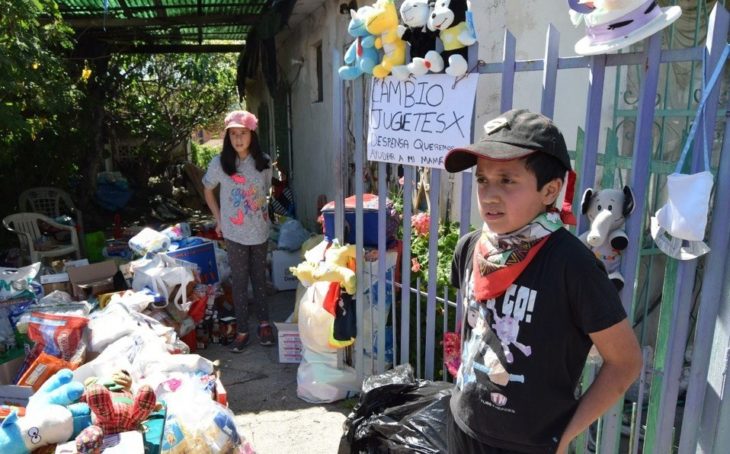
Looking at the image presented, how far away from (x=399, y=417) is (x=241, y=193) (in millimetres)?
2365

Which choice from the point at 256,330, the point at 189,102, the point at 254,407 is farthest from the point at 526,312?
the point at 189,102

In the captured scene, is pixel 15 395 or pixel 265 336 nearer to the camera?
pixel 15 395

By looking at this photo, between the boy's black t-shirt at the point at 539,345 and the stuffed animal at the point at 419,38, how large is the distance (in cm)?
135

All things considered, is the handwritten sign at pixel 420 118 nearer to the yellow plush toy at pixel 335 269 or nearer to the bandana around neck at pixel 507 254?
the yellow plush toy at pixel 335 269

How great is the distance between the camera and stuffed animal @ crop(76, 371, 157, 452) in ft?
6.85

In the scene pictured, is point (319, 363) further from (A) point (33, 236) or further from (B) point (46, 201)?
(B) point (46, 201)

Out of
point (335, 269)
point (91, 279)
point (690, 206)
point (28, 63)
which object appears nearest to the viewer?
point (690, 206)

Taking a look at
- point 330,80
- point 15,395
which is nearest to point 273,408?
point 15,395

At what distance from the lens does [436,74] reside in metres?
2.46

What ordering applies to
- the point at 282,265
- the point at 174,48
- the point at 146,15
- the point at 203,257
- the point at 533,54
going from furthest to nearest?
the point at 174,48 → the point at 146,15 → the point at 282,265 → the point at 203,257 → the point at 533,54

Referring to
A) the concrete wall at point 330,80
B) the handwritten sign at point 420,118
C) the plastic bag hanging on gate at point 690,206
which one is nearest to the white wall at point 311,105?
the concrete wall at point 330,80

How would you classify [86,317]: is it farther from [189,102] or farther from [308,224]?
[189,102]

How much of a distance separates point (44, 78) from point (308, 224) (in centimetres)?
441

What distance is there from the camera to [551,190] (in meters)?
1.34
